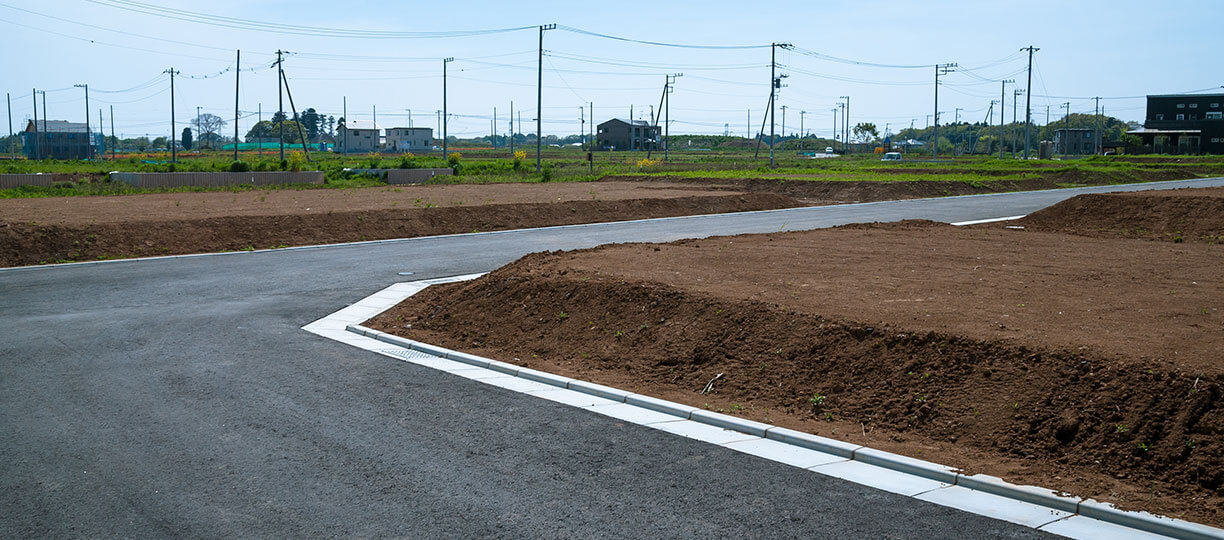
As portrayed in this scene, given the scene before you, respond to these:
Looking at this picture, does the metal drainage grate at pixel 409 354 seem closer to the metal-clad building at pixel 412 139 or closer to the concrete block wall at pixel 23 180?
the concrete block wall at pixel 23 180

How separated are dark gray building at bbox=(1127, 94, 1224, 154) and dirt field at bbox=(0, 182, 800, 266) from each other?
7403 centimetres

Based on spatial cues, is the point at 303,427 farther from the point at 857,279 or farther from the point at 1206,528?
the point at 857,279

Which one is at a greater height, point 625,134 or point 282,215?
point 625,134

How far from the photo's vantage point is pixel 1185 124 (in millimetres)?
96875

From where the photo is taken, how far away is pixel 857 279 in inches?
481

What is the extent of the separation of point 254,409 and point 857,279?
25.7ft

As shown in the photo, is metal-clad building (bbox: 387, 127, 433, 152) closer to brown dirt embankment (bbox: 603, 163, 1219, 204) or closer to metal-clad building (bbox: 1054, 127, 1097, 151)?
brown dirt embankment (bbox: 603, 163, 1219, 204)

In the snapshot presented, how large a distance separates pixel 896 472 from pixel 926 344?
204 cm

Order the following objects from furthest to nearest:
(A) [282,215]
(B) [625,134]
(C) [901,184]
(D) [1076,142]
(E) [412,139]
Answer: (B) [625,134]
(E) [412,139]
(D) [1076,142]
(C) [901,184]
(A) [282,215]

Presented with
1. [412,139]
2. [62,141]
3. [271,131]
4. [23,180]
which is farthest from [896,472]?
[271,131]

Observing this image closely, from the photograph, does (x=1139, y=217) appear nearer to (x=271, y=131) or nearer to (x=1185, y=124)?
A: (x=1185, y=124)

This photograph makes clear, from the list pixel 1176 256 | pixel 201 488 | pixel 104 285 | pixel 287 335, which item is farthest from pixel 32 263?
pixel 1176 256

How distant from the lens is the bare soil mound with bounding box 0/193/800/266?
20.0m

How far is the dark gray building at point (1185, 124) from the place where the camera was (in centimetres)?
8969
